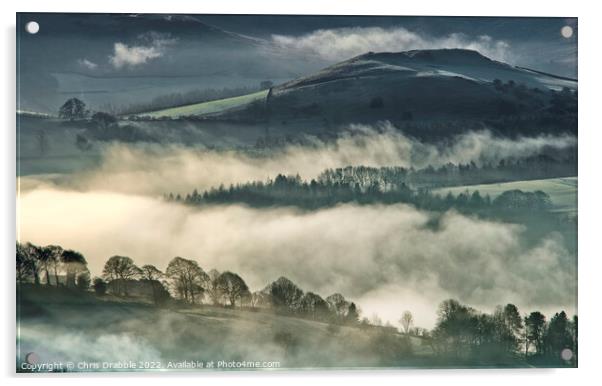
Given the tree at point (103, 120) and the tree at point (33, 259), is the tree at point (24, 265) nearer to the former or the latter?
the tree at point (33, 259)

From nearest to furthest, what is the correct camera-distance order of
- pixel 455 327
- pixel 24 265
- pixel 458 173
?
pixel 24 265, pixel 455 327, pixel 458 173

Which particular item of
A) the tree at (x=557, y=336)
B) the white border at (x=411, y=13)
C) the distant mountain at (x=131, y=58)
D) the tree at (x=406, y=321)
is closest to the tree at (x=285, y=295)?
the white border at (x=411, y=13)

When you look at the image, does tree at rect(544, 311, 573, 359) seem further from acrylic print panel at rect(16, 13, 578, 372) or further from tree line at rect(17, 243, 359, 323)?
tree line at rect(17, 243, 359, 323)

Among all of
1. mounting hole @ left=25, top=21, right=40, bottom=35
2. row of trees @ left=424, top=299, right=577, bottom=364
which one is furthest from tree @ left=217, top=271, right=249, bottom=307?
mounting hole @ left=25, top=21, right=40, bottom=35

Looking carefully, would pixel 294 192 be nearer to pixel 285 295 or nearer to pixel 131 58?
pixel 285 295

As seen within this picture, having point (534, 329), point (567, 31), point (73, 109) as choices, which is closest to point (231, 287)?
point (73, 109)

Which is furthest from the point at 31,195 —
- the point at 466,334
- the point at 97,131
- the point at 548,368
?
the point at 548,368

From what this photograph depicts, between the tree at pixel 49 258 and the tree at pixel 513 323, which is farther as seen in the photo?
the tree at pixel 513 323

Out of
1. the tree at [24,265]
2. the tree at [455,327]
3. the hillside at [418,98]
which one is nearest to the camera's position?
the tree at [24,265]
